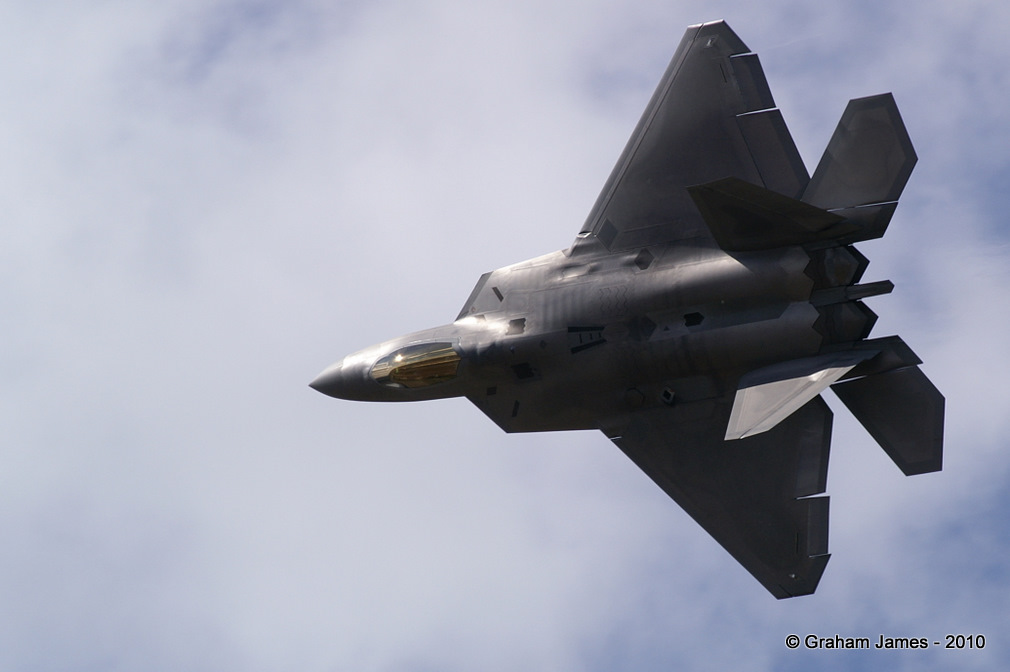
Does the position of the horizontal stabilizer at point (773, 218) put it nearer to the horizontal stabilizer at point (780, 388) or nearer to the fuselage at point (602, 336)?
the fuselage at point (602, 336)

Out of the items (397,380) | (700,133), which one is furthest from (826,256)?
(397,380)

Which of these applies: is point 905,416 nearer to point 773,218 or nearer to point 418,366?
point 773,218

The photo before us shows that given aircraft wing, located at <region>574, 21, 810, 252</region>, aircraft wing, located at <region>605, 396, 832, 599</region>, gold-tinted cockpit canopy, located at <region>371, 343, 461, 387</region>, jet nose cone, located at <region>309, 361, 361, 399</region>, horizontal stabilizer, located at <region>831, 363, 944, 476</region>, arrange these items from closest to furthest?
horizontal stabilizer, located at <region>831, 363, 944, 476</region> → aircraft wing, located at <region>605, 396, 832, 599</region> → aircraft wing, located at <region>574, 21, 810, 252</region> → gold-tinted cockpit canopy, located at <region>371, 343, 461, 387</region> → jet nose cone, located at <region>309, 361, 361, 399</region>

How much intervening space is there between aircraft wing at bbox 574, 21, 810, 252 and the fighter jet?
1.1 inches

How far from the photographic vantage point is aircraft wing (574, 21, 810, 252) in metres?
22.8

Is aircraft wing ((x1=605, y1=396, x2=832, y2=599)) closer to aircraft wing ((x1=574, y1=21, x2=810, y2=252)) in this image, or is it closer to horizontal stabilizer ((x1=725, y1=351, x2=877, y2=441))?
horizontal stabilizer ((x1=725, y1=351, x2=877, y2=441))

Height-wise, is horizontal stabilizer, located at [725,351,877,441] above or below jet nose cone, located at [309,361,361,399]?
below

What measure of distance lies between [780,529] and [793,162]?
6104 millimetres

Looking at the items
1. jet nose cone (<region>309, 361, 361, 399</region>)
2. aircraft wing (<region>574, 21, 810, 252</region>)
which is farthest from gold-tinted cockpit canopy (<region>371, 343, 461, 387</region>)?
aircraft wing (<region>574, 21, 810, 252</region>)

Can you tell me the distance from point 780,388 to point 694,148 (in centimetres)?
470

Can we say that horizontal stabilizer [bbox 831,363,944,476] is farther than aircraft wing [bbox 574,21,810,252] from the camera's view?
No

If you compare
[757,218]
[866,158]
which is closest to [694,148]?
[757,218]

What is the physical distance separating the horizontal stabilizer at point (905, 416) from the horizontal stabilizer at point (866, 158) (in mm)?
2885

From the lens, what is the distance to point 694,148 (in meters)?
23.4
